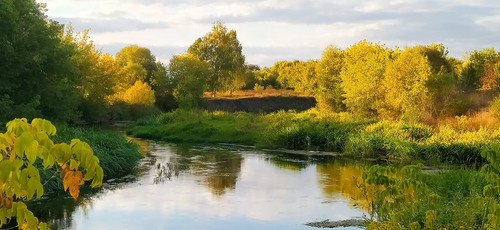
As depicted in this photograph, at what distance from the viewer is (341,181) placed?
1831 centimetres

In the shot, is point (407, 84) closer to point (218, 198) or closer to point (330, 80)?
point (330, 80)

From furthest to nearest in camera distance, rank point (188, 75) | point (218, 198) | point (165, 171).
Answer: point (188, 75)
point (165, 171)
point (218, 198)

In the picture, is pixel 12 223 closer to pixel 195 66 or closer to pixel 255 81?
pixel 195 66

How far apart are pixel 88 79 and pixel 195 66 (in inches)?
662

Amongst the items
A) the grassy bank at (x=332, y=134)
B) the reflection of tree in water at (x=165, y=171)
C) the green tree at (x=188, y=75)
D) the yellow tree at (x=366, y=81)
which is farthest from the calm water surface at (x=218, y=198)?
the green tree at (x=188, y=75)

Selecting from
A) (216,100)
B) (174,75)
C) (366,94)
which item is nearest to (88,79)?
(174,75)

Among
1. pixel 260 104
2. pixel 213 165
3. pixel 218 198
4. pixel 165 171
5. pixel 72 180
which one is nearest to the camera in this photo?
pixel 72 180

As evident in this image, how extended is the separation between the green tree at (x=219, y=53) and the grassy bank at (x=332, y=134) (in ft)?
86.2

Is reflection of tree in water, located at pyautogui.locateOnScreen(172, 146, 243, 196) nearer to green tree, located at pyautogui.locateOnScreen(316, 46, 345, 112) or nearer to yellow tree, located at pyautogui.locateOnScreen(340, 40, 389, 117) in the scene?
yellow tree, located at pyautogui.locateOnScreen(340, 40, 389, 117)

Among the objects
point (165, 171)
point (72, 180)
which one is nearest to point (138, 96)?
point (165, 171)

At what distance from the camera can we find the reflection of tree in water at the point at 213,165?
17.8 meters

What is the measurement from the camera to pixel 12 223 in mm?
12336

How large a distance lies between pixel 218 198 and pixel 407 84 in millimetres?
18614

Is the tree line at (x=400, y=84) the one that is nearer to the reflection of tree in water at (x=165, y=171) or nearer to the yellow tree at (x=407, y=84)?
the yellow tree at (x=407, y=84)
